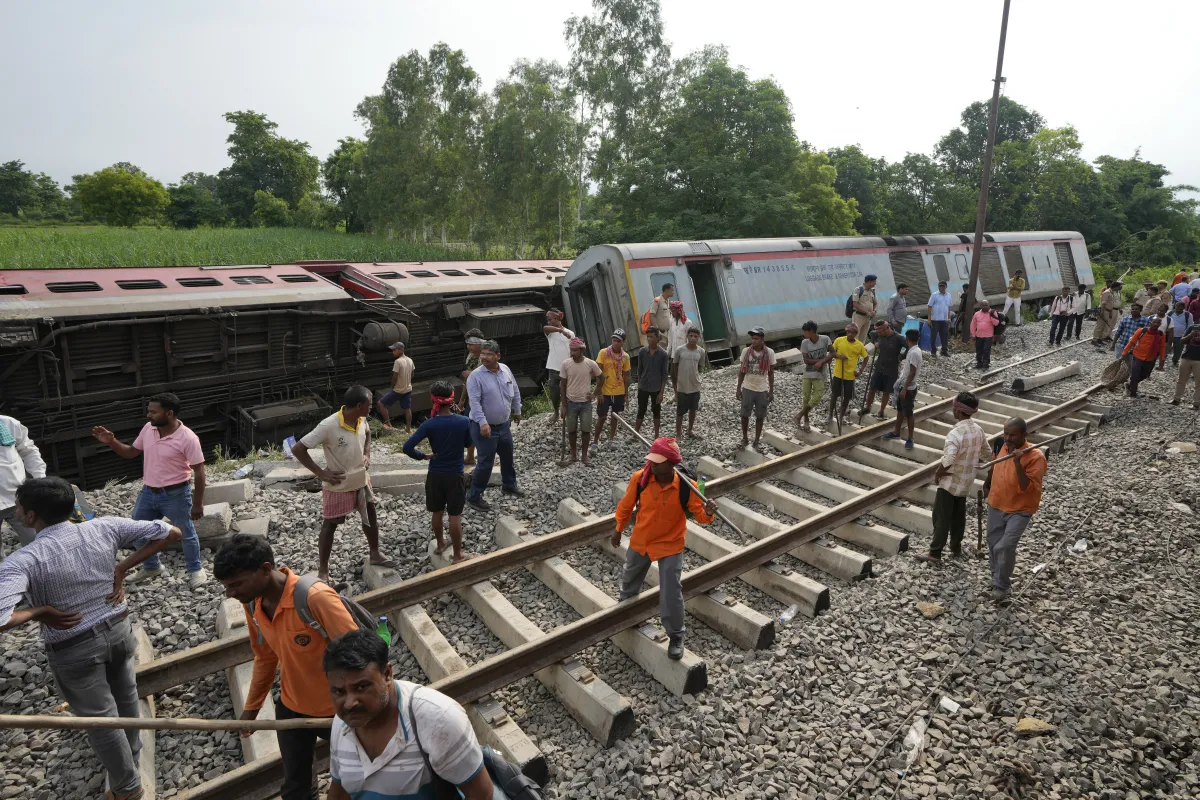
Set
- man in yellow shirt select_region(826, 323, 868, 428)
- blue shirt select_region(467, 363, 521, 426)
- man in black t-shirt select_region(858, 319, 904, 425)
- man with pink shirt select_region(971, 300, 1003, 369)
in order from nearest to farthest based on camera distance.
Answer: blue shirt select_region(467, 363, 521, 426) → man in black t-shirt select_region(858, 319, 904, 425) → man in yellow shirt select_region(826, 323, 868, 428) → man with pink shirt select_region(971, 300, 1003, 369)

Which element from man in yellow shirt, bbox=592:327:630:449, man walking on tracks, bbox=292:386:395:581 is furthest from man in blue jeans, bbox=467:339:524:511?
man in yellow shirt, bbox=592:327:630:449

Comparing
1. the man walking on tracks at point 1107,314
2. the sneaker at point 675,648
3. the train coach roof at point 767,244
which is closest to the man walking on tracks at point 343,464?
the sneaker at point 675,648

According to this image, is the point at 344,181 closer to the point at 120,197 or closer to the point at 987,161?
the point at 120,197

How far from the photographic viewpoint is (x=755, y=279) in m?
14.9

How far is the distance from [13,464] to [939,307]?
15.6 m

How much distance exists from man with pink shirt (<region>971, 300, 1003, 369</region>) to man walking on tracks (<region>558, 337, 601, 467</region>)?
9262 mm

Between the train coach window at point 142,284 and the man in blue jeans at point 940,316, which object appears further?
the man in blue jeans at point 940,316

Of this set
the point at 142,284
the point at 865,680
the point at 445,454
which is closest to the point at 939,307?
the point at 865,680

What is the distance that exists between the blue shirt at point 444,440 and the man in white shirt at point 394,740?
3.63m

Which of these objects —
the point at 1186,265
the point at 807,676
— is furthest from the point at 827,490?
the point at 1186,265

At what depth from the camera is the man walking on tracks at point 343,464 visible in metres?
5.38

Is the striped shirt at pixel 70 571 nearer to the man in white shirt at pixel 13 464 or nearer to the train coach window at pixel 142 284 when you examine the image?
the man in white shirt at pixel 13 464

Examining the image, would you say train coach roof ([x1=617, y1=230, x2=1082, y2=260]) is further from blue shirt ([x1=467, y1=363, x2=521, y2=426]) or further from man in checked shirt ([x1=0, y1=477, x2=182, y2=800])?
man in checked shirt ([x1=0, y1=477, x2=182, y2=800])

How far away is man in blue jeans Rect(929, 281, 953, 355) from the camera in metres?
14.9
